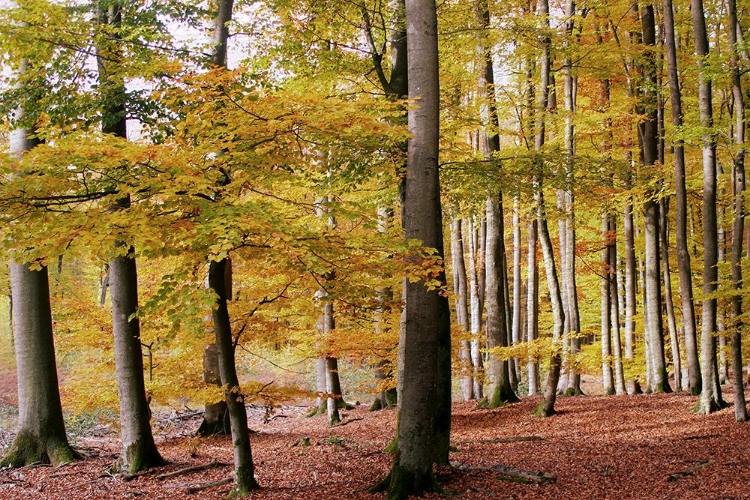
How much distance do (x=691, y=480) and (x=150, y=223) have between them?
585cm

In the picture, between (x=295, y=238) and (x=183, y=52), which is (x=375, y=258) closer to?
(x=295, y=238)

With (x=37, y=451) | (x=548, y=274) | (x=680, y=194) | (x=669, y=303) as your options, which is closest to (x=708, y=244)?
(x=680, y=194)

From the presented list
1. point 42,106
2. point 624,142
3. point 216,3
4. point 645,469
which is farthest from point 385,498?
point 624,142

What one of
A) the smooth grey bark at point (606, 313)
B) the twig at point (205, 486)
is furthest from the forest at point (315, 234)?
the smooth grey bark at point (606, 313)

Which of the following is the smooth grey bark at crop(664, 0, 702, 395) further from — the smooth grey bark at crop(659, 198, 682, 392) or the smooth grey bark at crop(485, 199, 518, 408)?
the smooth grey bark at crop(485, 199, 518, 408)

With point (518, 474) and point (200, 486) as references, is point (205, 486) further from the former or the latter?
point (518, 474)

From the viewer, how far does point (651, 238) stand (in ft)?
42.8

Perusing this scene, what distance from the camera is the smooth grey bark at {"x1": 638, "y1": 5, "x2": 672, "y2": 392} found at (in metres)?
12.6

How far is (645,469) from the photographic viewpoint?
6.96 metres

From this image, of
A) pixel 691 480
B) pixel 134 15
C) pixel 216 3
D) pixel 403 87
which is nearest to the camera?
pixel 691 480

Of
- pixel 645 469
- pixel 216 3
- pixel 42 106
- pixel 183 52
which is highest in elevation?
pixel 216 3

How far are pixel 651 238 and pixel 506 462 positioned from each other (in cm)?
754

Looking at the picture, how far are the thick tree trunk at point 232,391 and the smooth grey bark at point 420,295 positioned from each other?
1.49 meters

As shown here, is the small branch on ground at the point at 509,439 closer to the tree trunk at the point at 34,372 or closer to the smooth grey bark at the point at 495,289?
the smooth grey bark at the point at 495,289
